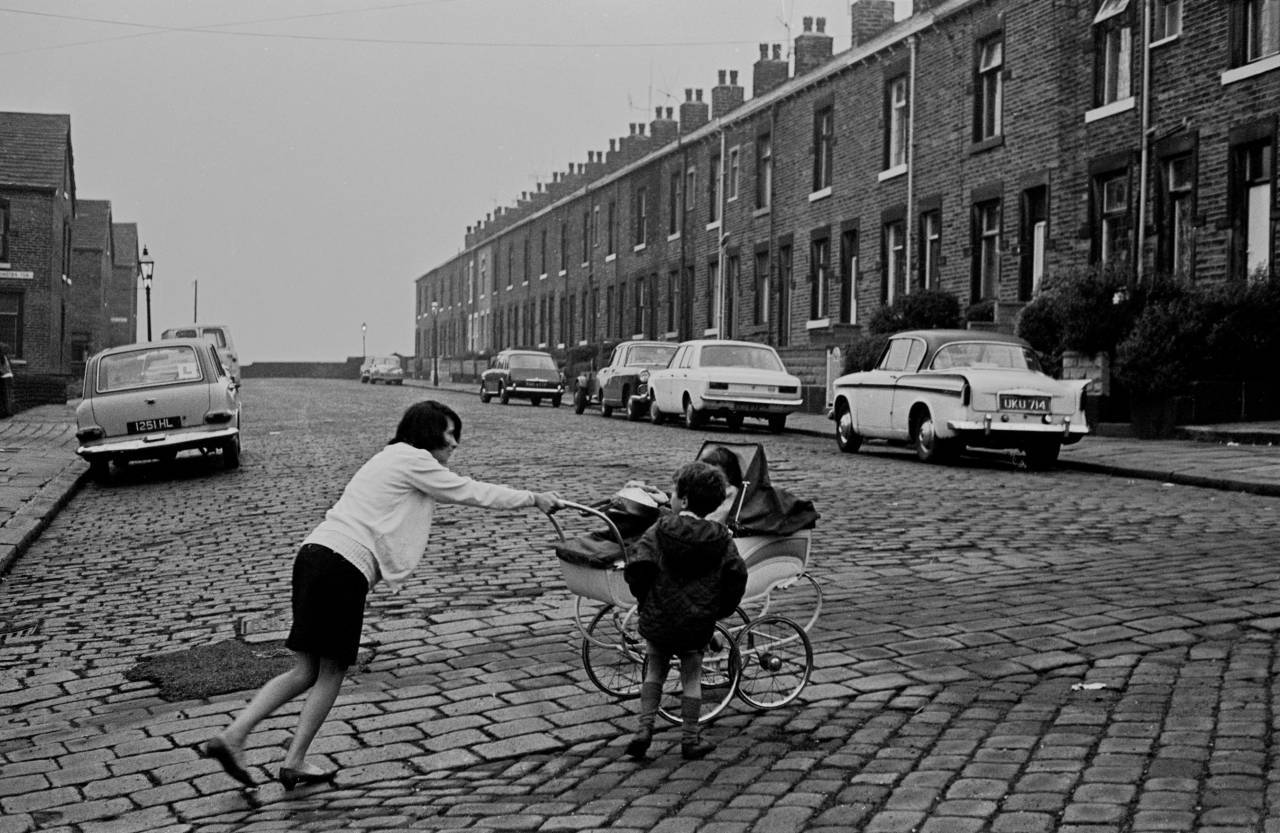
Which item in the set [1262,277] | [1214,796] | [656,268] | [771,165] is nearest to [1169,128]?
[1262,277]

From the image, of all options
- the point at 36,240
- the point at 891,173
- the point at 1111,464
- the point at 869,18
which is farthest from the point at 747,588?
the point at 36,240

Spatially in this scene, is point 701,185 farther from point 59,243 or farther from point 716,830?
point 716,830

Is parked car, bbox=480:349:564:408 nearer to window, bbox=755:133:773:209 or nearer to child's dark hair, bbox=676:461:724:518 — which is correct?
window, bbox=755:133:773:209

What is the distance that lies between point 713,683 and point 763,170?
36.6 metres

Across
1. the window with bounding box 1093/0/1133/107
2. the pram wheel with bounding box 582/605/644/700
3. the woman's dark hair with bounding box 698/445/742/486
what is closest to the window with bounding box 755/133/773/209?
the window with bounding box 1093/0/1133/107

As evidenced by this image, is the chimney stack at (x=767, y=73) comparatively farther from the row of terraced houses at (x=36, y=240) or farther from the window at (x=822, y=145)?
the row of terraced houses at (x=36, y=240)

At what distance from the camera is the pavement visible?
1370 cm

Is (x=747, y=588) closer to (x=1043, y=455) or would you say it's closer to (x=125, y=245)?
(x=1043, y=455)

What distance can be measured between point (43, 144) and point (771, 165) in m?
27.2

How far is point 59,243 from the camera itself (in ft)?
167

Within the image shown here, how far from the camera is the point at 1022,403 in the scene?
58.5 feet

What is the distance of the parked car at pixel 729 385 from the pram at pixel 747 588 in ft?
65.1

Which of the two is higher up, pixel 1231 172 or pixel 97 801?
pixel 1231 172

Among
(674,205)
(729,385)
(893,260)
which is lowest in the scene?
(729,385)
